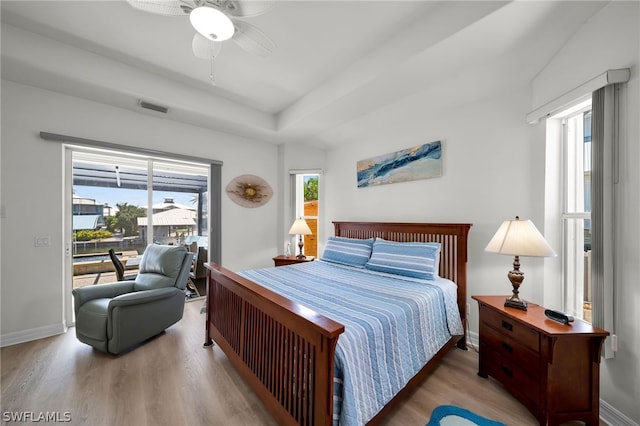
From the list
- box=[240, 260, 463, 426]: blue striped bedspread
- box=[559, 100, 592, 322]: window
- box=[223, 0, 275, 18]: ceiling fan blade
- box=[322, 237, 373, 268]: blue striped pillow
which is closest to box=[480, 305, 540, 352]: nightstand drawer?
box=[240, 260, 463, 426]: blue striped bedspread

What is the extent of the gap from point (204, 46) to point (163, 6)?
383 millimetres

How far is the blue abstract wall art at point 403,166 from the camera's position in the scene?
114 inches

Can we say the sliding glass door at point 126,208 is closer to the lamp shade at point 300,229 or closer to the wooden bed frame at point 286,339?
the lamp shade at point 300,229

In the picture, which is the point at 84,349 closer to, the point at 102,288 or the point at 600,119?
the point at 102,288

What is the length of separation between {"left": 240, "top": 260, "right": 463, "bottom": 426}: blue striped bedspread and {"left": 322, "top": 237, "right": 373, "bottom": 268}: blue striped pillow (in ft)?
0.67

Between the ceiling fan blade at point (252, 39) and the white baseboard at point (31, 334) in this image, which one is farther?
the white baseboard at point (31, 334)

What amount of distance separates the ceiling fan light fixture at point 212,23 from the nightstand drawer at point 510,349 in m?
2.85

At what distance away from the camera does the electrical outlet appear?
2.60 metres

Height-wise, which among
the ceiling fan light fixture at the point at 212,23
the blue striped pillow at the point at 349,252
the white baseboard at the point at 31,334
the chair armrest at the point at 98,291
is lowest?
the white baseboard at the point at 31,334

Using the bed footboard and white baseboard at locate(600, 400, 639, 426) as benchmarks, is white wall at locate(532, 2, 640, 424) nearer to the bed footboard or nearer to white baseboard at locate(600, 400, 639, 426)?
white baseboard at locate(600, 400, 639, 426)

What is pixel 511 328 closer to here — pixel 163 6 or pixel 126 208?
pixel 163 6

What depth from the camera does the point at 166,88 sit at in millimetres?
2838

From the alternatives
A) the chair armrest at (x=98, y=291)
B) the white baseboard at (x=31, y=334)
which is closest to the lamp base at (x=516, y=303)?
the chair armrest at (x=98, y=291)

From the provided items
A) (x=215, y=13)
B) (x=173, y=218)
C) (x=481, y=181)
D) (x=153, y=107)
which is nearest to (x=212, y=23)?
(x=215, y=13)
